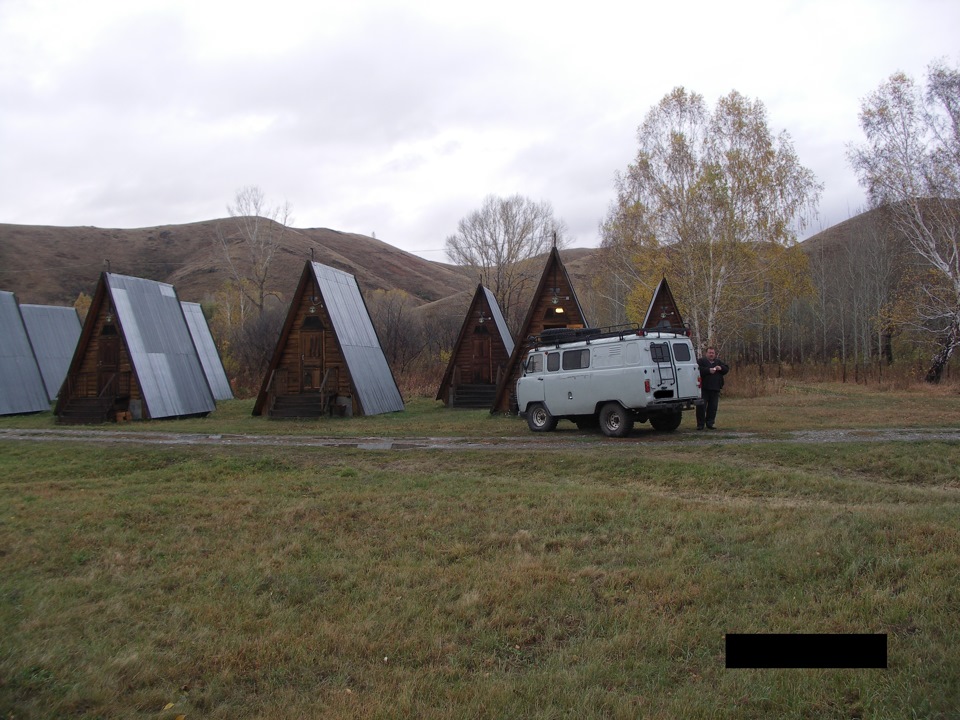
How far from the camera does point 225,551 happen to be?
330 inches

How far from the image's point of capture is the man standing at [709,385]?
17578 millimetres

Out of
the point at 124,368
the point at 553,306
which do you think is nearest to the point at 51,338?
the point at 124,368

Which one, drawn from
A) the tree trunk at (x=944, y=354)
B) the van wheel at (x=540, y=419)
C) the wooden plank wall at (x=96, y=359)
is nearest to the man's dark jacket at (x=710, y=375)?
the van wheel at (x=540, y=419)

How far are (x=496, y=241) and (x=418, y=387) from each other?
24.5 metres

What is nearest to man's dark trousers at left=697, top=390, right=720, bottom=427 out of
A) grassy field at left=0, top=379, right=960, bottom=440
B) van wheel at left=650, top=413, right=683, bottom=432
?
grassy field at left=0, top=379, right=960, bottom=440

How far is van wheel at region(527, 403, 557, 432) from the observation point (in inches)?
740

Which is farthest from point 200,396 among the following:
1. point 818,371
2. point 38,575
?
point 818,371

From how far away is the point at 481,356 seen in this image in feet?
105

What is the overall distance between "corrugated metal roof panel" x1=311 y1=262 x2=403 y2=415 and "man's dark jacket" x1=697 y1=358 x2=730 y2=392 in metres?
13.0

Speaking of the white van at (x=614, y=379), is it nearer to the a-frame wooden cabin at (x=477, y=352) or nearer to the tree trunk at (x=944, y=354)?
the a-frame wooden cabin at (x=477, y=352)

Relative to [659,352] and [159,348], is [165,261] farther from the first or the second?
[659,352]

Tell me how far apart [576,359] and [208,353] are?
28.6 meters

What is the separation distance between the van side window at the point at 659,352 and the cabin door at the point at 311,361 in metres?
14.9

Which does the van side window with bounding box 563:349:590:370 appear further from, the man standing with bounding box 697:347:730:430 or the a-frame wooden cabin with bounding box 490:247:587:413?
the a-frame wooden cabin with bounding box 490:247:587:413
